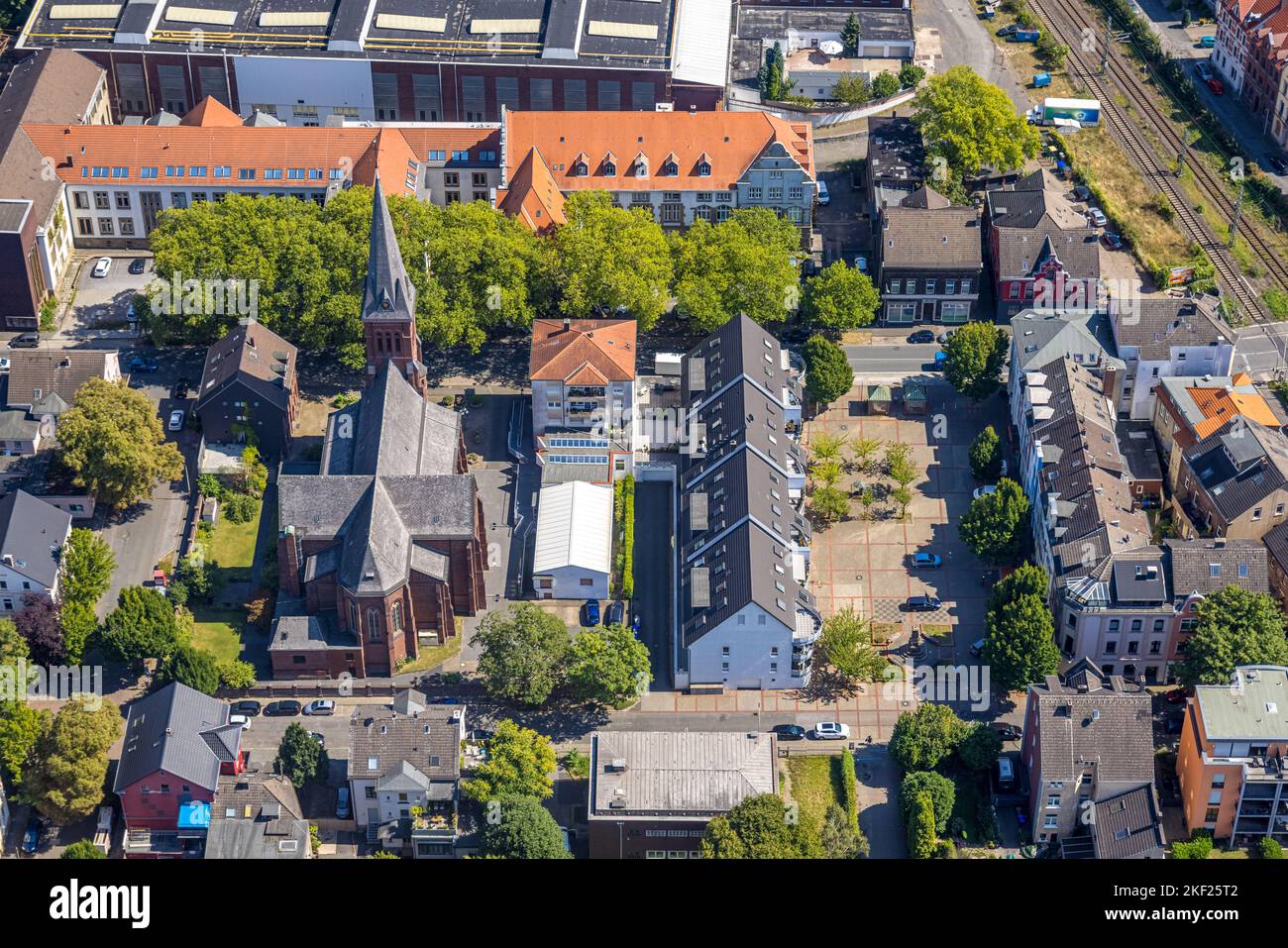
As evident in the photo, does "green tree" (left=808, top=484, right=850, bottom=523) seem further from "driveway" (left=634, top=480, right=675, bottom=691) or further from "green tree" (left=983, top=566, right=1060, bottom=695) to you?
"green tree" (left=983, top=566, right=1060, bottom=695)

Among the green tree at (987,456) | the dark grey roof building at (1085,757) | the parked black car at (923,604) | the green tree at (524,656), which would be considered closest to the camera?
the dark grey roof building at (1085,757)

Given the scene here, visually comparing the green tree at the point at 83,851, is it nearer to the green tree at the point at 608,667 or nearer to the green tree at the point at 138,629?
the green tree at the point at 138,629

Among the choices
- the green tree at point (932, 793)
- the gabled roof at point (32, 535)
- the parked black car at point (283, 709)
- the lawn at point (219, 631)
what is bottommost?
the green tree at point (932, 793)

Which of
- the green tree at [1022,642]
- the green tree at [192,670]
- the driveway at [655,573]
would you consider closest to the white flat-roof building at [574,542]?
the driveway at [655,573]

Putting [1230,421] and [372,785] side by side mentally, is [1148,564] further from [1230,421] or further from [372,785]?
[372,785]

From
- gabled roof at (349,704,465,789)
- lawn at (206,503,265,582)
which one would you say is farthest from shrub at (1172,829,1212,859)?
lawn at (206,503,265,582)

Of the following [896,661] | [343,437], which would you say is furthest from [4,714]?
[896,661]
